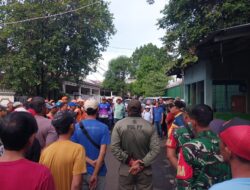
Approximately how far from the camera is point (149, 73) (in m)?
53.2

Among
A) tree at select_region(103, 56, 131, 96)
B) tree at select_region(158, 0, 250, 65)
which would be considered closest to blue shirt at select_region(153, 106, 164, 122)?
tree at select_region(158, 0, 250, 65)

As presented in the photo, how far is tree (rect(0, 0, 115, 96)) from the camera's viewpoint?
26906 mm

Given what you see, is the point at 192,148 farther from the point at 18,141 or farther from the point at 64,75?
the point at 64,75

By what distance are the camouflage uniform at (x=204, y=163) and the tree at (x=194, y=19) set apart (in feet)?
26.1

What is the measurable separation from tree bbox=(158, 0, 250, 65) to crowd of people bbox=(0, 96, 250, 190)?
668 cm

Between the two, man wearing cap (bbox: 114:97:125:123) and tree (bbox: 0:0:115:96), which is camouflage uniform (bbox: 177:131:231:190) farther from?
tree (bbox: 0:0:115:96)

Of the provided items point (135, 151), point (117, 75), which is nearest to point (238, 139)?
point (135, 151)

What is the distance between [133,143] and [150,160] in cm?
32

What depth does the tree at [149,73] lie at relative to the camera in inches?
1713

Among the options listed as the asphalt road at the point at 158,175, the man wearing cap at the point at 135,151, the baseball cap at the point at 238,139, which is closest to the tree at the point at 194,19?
the asphalt road at the point at 158,175

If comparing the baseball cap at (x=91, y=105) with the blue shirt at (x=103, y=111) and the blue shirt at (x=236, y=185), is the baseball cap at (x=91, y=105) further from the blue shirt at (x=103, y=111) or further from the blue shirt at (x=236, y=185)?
the blue shirt at (x=103, y=111)

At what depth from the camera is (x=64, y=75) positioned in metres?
30.0

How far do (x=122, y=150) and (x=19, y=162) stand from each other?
9.36ft

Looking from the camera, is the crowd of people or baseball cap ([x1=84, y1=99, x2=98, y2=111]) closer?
the crowd of people
